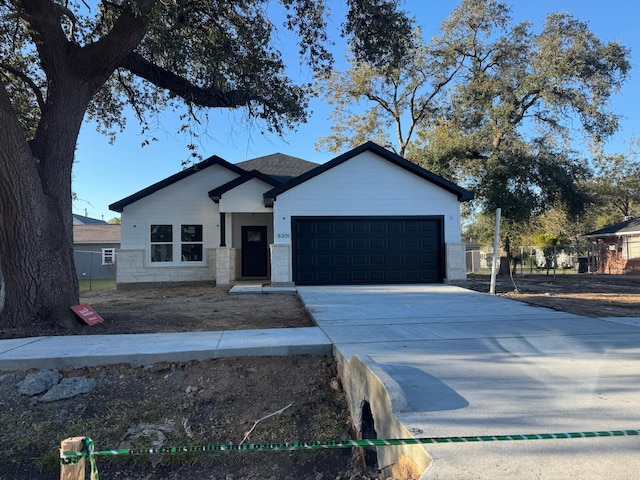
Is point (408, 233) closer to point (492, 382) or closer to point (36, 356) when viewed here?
point (492, 382)

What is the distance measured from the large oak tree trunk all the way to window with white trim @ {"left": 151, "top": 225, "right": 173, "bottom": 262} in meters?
9.25

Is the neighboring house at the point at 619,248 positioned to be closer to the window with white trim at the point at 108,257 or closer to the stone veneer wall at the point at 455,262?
the stone veneer wall at the point at 455,262

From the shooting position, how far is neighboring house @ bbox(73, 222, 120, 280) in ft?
96.0

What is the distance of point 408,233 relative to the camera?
15391 mm

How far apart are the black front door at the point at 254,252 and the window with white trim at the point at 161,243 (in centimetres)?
302

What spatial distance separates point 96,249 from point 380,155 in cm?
2483

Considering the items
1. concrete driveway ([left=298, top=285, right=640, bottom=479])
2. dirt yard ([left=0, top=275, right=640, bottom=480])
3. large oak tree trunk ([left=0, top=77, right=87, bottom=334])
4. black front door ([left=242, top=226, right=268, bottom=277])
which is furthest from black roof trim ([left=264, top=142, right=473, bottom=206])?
dirt yard ([left=0, top=275, right=640, bottom=480])

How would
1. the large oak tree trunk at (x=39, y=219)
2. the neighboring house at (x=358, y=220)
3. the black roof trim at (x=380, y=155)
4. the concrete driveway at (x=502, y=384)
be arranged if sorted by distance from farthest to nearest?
the neighboring house at (x=358, y=220) → the black roof trim at (x=380, y=155) → the large oak tree trunk at (x=39, y=219) → the concrete driveway at (x=502, y=384)

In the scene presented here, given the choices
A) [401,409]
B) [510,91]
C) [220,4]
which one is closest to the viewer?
[401,409]

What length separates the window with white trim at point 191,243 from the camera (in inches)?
690

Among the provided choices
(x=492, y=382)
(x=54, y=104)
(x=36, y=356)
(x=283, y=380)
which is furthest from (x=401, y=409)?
(x=54, y=104)

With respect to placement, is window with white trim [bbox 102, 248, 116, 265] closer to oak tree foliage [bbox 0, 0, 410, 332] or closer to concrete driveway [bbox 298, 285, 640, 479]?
oak tree foliage [bbox 0, 0, 410, 332]

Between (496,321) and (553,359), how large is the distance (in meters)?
2.61

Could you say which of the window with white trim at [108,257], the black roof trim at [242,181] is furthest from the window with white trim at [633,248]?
the window with white trim at [108,257]
